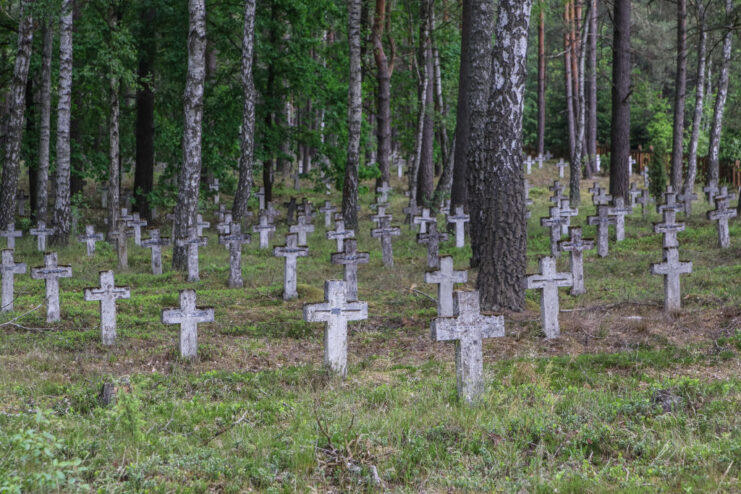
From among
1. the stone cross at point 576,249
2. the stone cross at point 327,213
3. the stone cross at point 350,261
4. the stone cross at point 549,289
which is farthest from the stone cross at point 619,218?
the stone cross at point 327,213

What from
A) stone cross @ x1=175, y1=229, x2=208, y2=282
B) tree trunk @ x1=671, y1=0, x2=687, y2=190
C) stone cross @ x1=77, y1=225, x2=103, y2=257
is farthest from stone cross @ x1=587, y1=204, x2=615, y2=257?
Result: stone cross @ x1=77, y1=225, x2=103, y2=257

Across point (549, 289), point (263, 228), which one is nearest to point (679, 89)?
point (263, 228)

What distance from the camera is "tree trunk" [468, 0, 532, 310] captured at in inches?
407

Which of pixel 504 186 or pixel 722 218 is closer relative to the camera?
pixel 504 186

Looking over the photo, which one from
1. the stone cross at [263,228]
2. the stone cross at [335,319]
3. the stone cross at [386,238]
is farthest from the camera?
the stone cross at [263,228]

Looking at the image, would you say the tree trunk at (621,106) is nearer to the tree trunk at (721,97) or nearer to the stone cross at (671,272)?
the tree trunk at (721,97)

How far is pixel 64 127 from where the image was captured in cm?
1892

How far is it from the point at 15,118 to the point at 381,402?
647 inches

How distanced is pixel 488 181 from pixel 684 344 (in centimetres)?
330

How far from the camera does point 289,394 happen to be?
7.15 meters

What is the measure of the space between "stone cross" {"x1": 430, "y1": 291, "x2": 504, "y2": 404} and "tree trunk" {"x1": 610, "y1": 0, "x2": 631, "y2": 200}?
1674cm

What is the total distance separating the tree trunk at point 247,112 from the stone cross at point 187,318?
39.3ft

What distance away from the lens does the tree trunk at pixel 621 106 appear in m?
22.2

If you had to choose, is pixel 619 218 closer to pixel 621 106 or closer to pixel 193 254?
pixel 621 106
